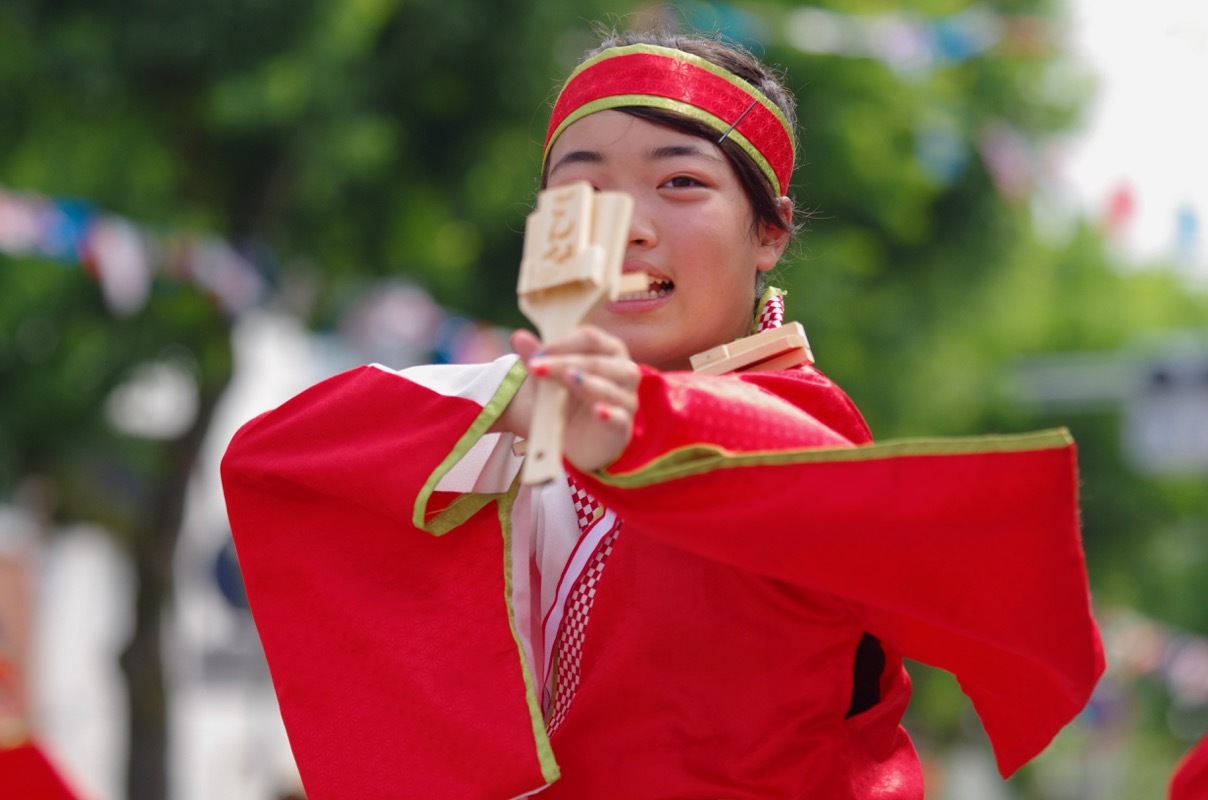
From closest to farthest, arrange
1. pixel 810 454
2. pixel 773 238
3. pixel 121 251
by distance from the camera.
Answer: pixel 810 454, pixel 773 238, pixel 121 251

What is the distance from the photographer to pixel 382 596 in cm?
219

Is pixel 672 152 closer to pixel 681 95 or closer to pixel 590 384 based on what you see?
pixel 681 95

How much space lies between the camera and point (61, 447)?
933cm

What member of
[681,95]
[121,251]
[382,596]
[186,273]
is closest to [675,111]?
[681,95]

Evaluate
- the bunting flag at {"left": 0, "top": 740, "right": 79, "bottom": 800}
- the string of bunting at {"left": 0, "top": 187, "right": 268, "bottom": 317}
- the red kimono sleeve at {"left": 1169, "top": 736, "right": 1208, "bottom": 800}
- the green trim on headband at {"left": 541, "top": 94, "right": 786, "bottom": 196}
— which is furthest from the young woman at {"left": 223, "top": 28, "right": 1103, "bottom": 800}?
the string of bunting at {"left": 0, "top": 187, "right": 268, "bottom": 317}

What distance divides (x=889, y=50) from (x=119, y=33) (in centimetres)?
422

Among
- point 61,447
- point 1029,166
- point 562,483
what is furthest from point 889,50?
point 562,483

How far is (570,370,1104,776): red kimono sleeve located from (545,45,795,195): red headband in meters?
0.49

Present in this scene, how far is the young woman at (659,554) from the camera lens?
1.88 meters

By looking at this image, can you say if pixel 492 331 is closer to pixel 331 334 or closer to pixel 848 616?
pixel 331 334

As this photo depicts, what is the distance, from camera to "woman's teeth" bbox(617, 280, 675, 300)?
88.2 inches

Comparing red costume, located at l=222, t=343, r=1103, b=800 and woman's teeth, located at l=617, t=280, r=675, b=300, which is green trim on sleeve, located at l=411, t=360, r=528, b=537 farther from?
woman's teeth, located at l=617, t=280, r=675, b=300

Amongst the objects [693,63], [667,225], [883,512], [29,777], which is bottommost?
[29,777]

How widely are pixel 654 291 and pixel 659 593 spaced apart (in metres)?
0.38
